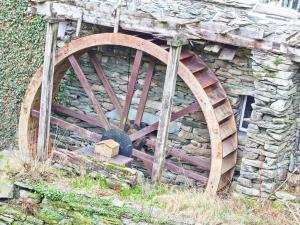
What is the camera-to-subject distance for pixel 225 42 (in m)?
8.13

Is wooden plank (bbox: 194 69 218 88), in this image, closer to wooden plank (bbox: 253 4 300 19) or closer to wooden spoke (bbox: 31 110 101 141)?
wooden plank (bbox: 253 4 300 19)

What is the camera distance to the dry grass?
734cm

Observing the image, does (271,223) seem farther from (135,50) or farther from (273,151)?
(135,50)

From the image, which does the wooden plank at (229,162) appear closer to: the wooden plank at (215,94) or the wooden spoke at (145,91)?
the wooden plank at (215,94)

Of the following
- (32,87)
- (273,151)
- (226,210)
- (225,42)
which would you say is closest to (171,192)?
(226,210)

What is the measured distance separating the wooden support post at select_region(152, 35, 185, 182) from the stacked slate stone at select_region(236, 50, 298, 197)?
3.18 feet

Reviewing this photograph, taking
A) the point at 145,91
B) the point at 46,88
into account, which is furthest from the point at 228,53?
the point at 46,88

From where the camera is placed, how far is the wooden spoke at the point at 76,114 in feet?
31.7

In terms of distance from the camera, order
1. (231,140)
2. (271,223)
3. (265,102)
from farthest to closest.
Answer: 1. (231,140)
2. (265,102)
3. (271,223)

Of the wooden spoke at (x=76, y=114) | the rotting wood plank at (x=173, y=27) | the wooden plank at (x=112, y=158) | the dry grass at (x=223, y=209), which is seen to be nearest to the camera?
the dry grass at (x=223, y=209)

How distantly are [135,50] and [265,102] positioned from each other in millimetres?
2268

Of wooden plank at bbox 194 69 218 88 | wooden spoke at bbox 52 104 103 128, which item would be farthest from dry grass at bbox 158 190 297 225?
wooden spoke at bbox 52 104 103 128

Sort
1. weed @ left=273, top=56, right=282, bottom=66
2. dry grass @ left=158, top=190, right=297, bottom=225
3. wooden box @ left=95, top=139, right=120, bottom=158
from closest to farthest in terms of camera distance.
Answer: dry grass @ left=158, top=190, right=297, bottom=225 → weed @ left=273, top=56, right=282, bottom=66 → wooden box @ left=95, top=139, right=120, bottom=158

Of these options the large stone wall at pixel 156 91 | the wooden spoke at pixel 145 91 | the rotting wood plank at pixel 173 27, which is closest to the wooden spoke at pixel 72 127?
the large stone wall at pixel 156 91
